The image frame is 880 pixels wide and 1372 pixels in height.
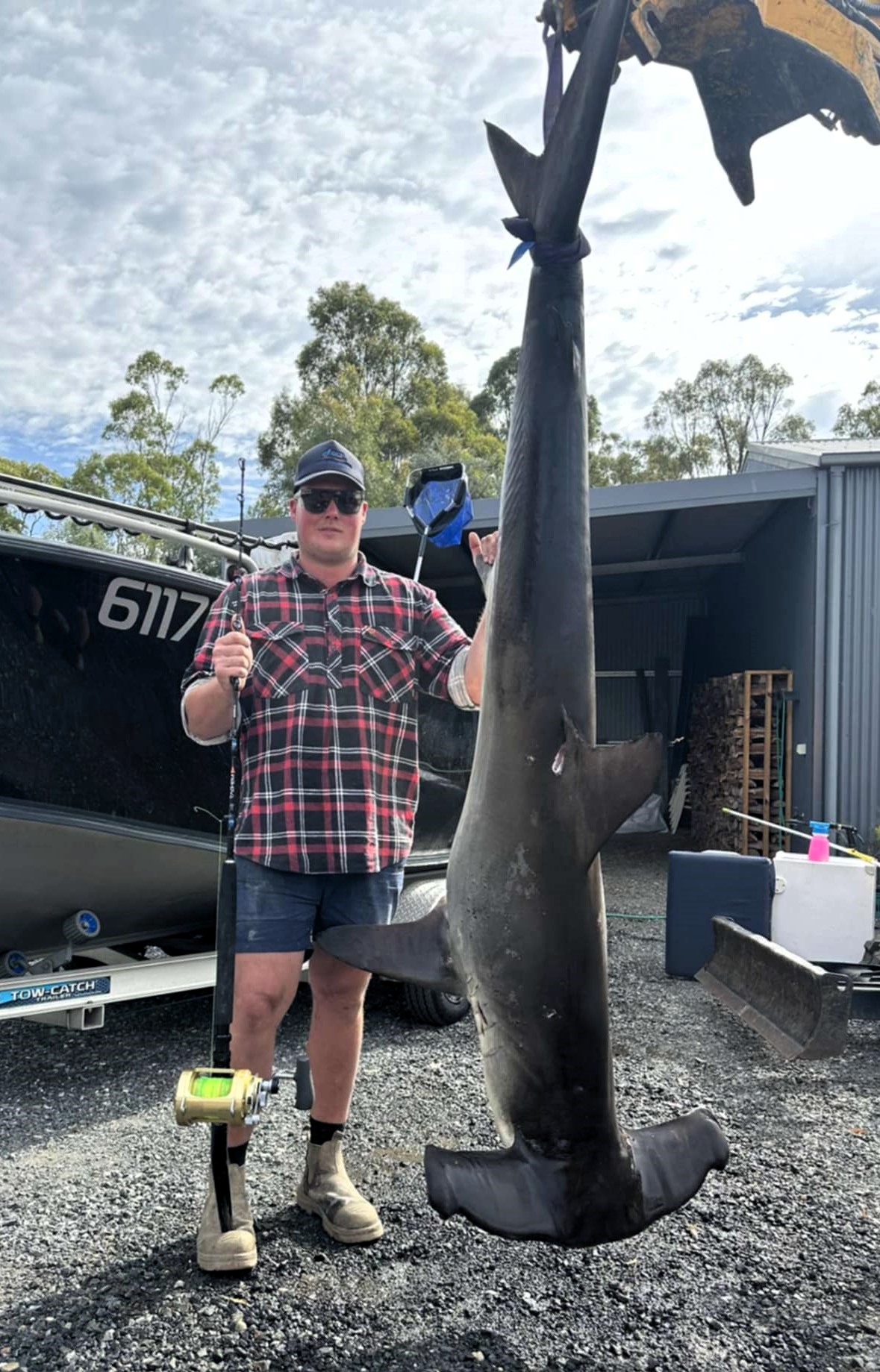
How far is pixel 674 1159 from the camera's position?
1.97 metres

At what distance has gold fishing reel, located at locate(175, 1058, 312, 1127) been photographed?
221 centimetres

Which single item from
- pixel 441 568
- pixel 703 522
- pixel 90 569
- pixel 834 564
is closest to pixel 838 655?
pixel 834 564

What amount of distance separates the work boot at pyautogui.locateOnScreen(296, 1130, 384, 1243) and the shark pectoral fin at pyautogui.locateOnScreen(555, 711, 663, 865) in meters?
1.41

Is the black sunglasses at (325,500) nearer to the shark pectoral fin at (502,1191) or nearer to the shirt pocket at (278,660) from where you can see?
the shirt pocket at (278,660)

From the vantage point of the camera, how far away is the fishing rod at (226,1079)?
2215 mm

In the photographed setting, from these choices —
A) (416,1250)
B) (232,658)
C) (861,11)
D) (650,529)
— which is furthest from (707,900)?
(650,529)

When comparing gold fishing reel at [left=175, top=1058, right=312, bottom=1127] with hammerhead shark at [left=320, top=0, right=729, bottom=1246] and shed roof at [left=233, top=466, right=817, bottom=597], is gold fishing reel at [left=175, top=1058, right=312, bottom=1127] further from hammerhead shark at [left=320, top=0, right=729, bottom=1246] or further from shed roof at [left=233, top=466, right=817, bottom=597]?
shed roof at [left=233, top=466, right=817, bottom=597]

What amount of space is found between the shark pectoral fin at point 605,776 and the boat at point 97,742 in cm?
244

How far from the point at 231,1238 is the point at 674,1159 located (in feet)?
3.84

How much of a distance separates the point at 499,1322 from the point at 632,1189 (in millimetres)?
664

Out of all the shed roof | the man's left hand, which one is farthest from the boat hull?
the shed roof

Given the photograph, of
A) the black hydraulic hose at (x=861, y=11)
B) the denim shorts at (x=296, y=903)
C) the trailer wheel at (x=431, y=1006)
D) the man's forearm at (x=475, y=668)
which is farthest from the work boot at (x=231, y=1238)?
the black hydraulic hose at (x=861, y=11)

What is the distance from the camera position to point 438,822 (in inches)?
198

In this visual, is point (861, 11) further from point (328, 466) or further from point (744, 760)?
point (744, 760)
